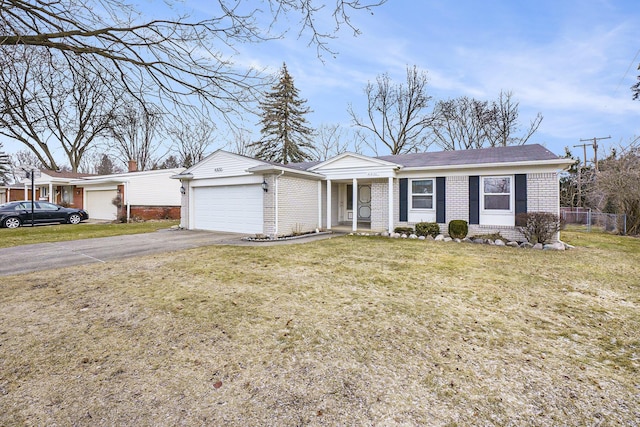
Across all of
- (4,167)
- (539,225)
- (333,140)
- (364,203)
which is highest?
→ (333,140)

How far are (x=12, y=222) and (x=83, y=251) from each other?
11756 mm

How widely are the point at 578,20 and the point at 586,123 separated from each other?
66.4 feet

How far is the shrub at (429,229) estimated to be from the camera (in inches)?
460

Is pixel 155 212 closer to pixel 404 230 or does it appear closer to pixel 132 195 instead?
pixel 132 195

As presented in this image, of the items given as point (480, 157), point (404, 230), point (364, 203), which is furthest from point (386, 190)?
point (480, 157)

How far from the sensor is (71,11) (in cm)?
404

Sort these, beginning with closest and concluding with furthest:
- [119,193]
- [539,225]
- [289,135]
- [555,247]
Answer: [555,247]
[539,225]
[119,193]
[289,135]

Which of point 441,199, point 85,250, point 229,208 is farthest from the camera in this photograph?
point 229,208

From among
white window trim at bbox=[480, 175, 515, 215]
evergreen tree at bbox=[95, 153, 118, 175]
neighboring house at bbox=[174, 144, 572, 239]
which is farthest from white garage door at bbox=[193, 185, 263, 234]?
evergreen tree at bbox=[95, 153, 118, 175]

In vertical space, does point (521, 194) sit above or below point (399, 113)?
below

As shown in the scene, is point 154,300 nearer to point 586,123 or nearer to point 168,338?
point 168,338

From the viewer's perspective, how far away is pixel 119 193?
19.5 m

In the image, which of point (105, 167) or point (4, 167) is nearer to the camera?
point (4, 167)

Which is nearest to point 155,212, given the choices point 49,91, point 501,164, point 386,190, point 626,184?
point 386,190
